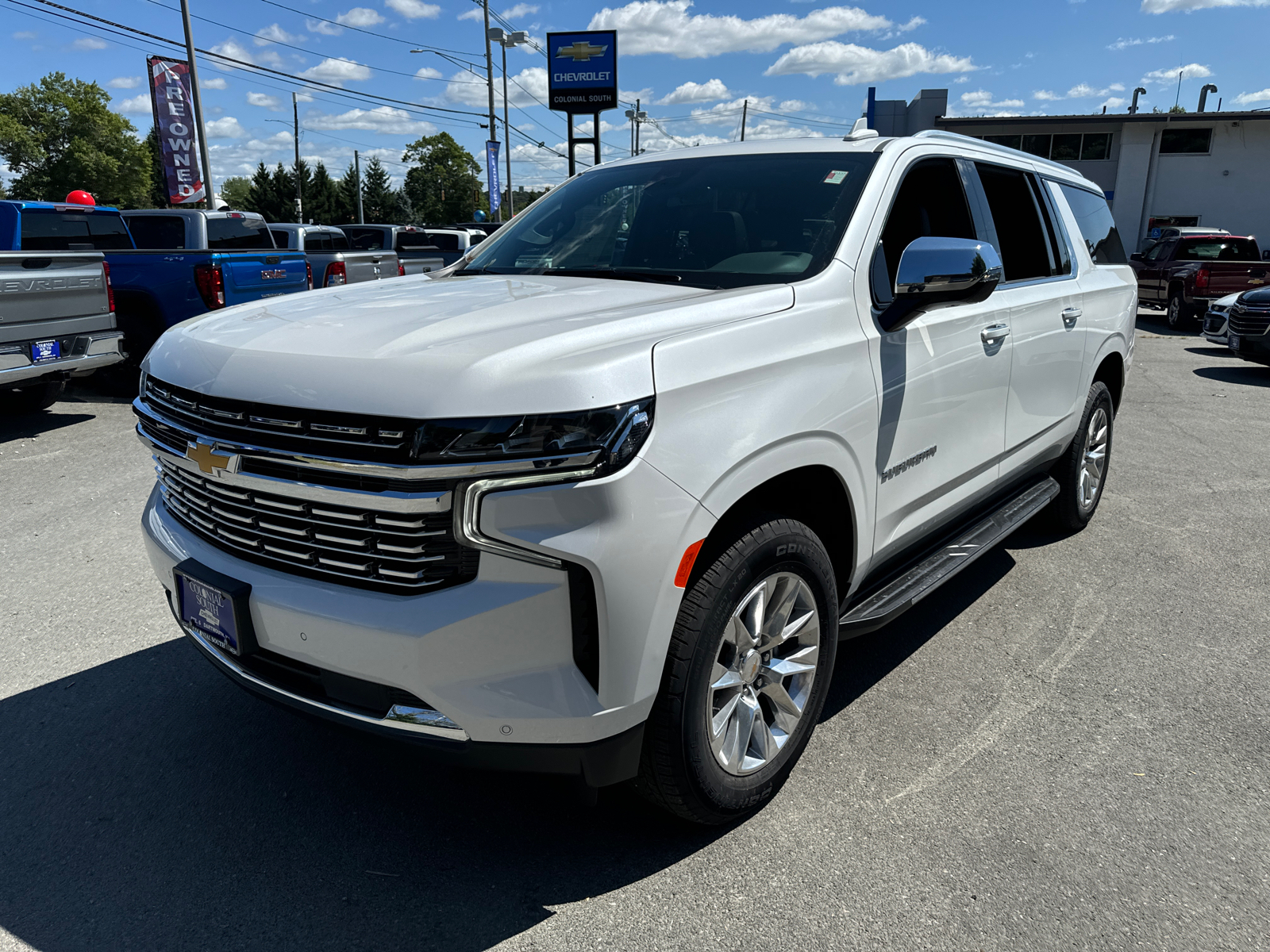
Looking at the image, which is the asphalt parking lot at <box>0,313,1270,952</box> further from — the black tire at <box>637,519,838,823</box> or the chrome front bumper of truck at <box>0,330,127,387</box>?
the chrome front bumper of truck at <box>0,330,127,387</box>

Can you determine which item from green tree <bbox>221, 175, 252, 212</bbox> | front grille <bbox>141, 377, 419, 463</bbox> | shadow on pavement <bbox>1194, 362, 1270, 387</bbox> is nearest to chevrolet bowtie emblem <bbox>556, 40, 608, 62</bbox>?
shadow on pavement <bbox>1194, 362, 1270, 387</bbox>

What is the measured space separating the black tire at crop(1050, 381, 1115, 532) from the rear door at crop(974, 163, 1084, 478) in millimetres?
271

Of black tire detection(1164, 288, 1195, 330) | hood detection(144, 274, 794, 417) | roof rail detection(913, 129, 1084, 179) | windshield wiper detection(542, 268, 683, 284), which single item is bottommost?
black tire detection(1164, 288, 1195, 330)

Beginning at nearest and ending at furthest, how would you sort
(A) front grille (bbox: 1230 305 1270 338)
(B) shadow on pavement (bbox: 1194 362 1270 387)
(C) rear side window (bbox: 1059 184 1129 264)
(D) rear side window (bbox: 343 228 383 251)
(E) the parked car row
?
(C) rear side window (bbox: 1059 184 1129 264) → (E) the parked car row → (B) shadow on pavement (bbox: 1194 362 1270 387) → (A) front grille (bbox: 1230 305 1270 338) → (D) rear side window (bbox: 343 228 383 251)

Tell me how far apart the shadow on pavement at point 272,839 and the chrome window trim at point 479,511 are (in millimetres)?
590

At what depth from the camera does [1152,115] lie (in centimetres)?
3488

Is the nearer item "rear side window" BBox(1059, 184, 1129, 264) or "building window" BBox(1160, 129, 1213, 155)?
"rear side window" BBox(1059, 184, 1129, 264)

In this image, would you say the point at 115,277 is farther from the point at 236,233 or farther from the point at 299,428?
the point at 299,428

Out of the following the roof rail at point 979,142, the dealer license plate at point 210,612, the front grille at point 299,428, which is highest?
the roof rail at point 979,142

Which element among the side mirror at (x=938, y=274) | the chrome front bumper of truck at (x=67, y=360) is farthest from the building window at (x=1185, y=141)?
the side mirror at (x=938, y=274)

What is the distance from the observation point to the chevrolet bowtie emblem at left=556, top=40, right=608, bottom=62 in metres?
26.1

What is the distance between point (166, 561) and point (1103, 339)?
4727mm

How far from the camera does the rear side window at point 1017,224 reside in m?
3.98

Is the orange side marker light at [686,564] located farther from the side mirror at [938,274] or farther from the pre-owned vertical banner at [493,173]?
the pre-owned vertical banner at [493,173]
